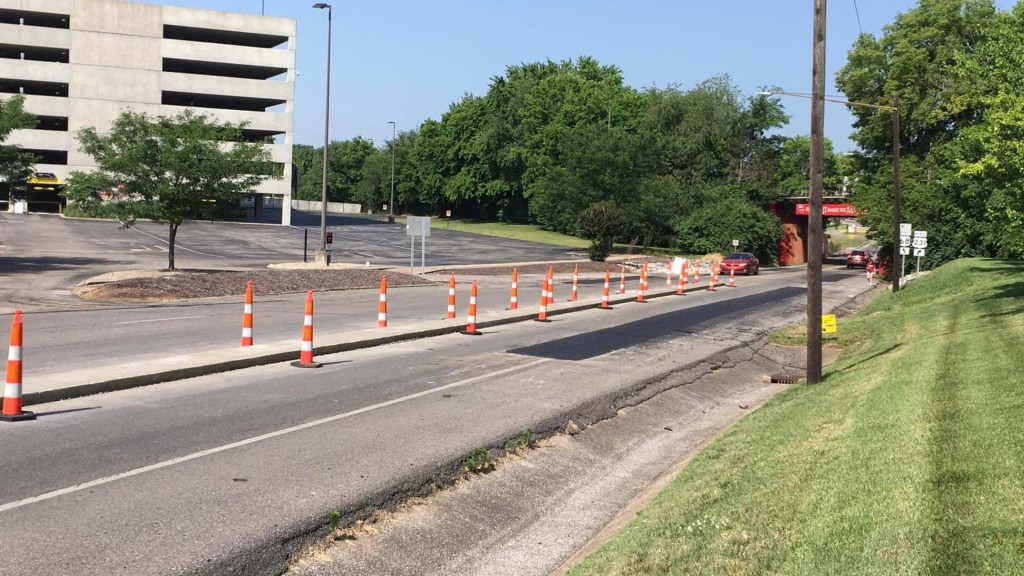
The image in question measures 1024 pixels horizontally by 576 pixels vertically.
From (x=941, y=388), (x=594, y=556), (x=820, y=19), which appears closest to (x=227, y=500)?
(x=594, y=556)

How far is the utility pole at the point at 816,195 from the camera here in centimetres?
1453

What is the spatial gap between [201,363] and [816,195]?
949cm

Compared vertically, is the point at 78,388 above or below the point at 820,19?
below

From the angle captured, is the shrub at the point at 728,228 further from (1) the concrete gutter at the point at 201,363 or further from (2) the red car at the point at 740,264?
(1) the concrete gutter at the point at 201,363

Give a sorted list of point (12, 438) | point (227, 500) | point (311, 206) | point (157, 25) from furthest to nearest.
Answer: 1. point (311, 206)
2. point (157, 25)
3. point (12, 438)
4. point (227, 500)

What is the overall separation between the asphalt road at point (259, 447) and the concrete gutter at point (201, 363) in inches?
10.0

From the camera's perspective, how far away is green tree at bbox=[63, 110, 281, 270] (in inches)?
Result: 1173

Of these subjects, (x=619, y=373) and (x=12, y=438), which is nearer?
(x=12, y=438)

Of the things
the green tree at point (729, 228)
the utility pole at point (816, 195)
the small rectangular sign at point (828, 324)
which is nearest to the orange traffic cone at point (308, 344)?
the utility pole at point (816, 195)

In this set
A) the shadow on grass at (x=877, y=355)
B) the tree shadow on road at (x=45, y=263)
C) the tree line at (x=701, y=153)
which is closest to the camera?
the shadow on grass at (x=877, y=355)

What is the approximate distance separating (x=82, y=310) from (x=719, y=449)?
56.6 feet

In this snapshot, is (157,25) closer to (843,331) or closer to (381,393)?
(843,331)

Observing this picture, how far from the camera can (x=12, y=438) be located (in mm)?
8867

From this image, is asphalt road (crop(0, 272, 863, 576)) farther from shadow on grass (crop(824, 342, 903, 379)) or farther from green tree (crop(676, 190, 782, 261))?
green tree (crop(676, 190, 782, 261))
